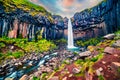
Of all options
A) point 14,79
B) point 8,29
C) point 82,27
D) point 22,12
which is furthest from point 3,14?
point 82,27

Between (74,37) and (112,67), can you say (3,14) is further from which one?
(74,37)

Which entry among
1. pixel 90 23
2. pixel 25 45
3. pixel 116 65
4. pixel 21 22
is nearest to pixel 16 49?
pixel 25 45

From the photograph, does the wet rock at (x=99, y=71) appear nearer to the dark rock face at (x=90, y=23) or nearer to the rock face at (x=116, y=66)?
the rock face at (x=116, y=66)

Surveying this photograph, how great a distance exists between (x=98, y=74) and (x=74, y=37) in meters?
106

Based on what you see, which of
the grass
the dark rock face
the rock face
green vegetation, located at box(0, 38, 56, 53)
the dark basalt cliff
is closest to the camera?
the rock face

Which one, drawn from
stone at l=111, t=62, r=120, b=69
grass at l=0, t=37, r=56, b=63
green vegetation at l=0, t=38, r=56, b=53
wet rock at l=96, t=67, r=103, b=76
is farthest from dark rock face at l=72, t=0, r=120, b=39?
wet rock at l=96, t=67, r=103, b=76

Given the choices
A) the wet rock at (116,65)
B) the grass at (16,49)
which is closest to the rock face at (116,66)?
the wet rock at (116,65)

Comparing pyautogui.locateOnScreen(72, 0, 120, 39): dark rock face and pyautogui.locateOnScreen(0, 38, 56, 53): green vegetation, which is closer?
pyautogui.locateOnScreen(0, 38, 56, 53): green vegetation

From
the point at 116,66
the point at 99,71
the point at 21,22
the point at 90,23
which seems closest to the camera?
the point at 116,66

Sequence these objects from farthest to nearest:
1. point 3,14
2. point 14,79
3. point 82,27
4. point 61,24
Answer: point 61,24, point 82,27, point 3,14, point 14,79

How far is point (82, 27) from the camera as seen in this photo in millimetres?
111938

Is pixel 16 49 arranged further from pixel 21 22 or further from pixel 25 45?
pixel 21 22

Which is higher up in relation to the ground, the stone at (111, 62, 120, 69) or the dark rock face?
the dark rock face

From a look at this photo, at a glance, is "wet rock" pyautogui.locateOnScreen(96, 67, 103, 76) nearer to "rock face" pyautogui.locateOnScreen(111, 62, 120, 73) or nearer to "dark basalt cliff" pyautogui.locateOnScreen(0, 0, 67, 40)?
"rock face" pyautogui.locateOnScreen(111, 62, 120, 73)
